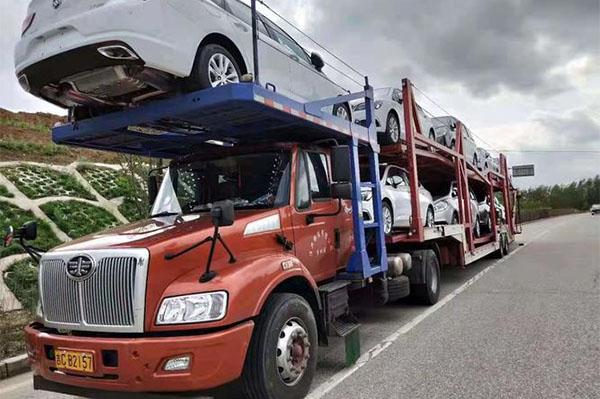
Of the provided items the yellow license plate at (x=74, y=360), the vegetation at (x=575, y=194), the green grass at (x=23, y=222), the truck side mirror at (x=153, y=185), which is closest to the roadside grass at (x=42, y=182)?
the green grass at (x=23, y=222)

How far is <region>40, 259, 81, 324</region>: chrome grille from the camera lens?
366 cm

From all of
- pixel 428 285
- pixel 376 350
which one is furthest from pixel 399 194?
pixel 376 350

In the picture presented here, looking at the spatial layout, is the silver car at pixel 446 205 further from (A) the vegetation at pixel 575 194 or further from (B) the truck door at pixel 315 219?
(A) the vegetation at pixel 575 194

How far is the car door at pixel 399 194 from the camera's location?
305 inches

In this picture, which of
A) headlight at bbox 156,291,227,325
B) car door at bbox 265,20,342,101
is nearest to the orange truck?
headlight at bbox 156,291,227,325

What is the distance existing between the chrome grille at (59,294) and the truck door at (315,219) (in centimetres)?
189

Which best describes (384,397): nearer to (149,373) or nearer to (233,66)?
(149,373)

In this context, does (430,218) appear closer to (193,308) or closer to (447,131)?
(447,131)

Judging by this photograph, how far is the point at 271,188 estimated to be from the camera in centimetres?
483

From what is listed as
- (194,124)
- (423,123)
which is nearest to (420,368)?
(194,124)

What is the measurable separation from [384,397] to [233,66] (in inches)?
131

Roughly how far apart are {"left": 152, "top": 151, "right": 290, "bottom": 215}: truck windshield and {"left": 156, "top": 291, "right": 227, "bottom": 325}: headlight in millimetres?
1351

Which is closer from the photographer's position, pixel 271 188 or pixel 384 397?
pixel 384 397

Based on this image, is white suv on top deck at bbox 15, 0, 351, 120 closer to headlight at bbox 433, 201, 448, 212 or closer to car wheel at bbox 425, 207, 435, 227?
car wheel at bbox 425, 207, 435, 227
